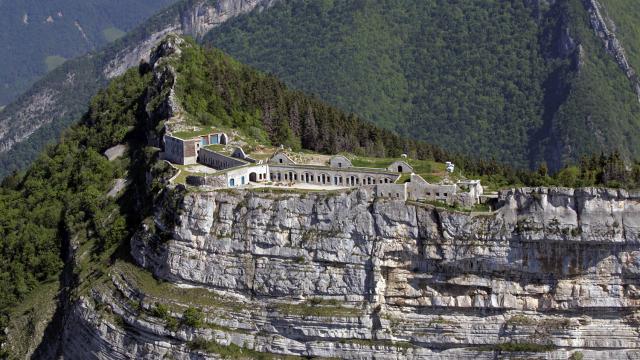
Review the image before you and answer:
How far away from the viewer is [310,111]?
107250 mm

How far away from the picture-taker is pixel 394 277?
7225 centimetres

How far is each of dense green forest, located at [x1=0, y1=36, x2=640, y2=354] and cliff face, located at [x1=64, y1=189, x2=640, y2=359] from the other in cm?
1183

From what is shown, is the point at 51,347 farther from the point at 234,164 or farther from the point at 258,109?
the point at 258,109

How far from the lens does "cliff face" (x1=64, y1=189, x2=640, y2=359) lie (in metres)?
69.1

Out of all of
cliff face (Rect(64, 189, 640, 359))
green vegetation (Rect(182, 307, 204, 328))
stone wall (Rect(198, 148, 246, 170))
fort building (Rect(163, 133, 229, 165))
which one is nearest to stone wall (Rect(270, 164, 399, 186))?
stone wall (Rect(198, 148, 246, 170))

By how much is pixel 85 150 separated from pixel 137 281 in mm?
34283

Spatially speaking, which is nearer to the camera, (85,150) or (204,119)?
(204,119)

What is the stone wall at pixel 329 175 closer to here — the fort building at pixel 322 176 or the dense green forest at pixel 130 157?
the fort building at pixel 322 176

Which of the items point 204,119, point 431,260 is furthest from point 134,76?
point 431,260

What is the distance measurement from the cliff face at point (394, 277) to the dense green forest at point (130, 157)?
38.8ft

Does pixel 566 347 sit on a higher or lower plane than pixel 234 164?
lower

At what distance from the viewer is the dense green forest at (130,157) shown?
93500 mm

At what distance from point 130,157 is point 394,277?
41.9m

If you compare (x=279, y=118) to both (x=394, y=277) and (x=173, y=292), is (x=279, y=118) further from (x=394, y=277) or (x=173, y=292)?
(x=394, y=277)
